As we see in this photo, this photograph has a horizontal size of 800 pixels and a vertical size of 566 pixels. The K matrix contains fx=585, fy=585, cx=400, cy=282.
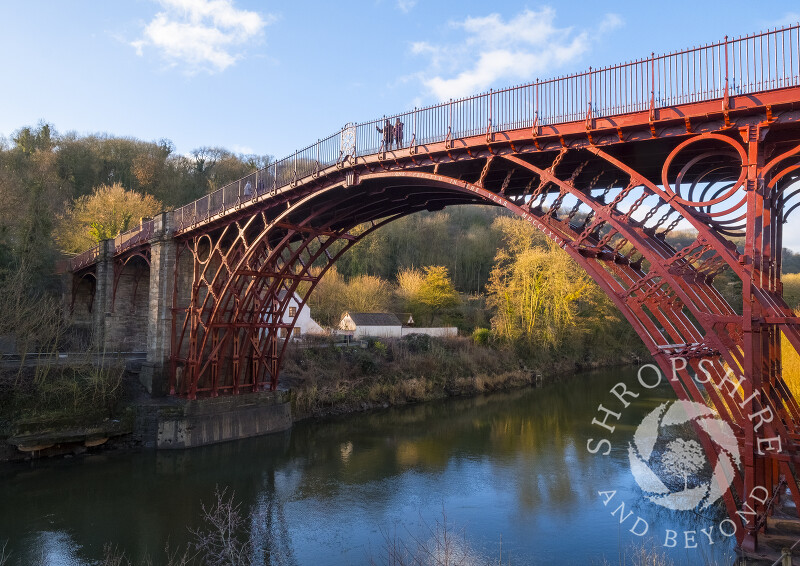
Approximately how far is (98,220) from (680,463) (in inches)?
1263

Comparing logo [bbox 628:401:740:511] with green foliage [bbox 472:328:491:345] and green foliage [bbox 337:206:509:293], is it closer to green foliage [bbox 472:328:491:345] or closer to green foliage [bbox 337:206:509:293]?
green foliage [bbox 472:328:491:345]

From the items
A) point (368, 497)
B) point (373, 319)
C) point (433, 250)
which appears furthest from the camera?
point (433, 250)

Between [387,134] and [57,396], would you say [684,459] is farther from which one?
[57,396]

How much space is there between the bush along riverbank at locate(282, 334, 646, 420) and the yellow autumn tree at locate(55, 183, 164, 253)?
1555cm

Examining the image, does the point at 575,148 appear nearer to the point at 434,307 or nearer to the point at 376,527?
the point at 376,527

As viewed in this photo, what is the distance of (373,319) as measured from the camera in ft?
115

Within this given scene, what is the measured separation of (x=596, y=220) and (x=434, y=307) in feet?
101

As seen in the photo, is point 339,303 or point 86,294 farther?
point 339,303

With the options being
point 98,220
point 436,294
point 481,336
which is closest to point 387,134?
point 481,336

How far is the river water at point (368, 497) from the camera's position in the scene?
33.7 feet

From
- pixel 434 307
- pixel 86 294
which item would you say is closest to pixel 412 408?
pixel 434 307

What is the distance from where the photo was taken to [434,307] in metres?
39.1

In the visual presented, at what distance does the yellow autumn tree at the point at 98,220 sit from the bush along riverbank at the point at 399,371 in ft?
51.0

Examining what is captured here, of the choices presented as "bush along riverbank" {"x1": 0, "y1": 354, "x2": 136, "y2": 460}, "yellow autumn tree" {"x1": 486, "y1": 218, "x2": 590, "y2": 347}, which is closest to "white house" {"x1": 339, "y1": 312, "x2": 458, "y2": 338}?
"yellow autumn tree" {"x1": 486, "y1": 218, "x2": 590, "y2": 347}
